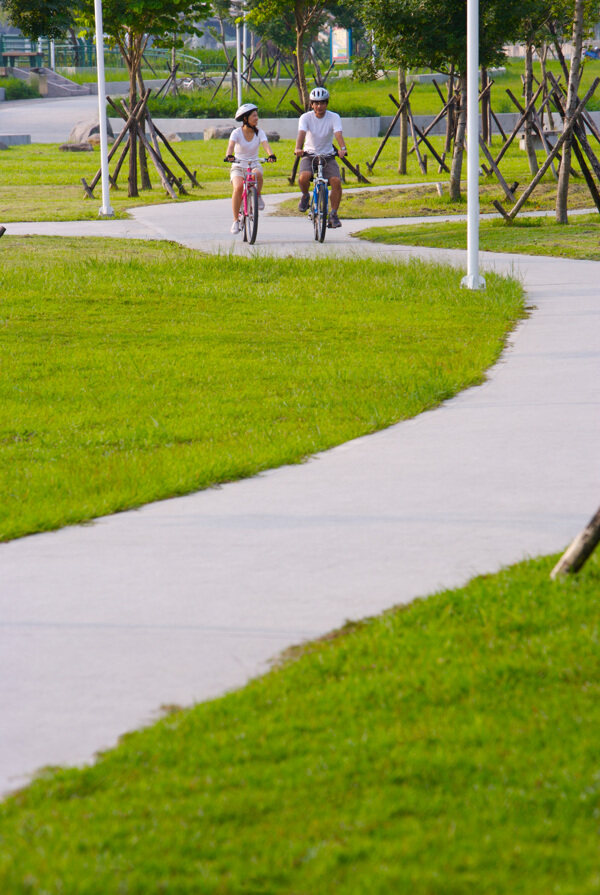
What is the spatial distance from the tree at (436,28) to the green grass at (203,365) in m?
8.90

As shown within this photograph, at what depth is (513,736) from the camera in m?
3.22

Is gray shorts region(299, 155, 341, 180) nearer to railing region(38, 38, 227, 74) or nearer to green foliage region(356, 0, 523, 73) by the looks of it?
green foliage region(356, 0, 523, 73)

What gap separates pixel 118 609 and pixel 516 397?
3.76 metres

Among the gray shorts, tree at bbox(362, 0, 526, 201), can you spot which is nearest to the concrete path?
the gray shorts

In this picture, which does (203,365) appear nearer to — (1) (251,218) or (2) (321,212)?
(1) (251,218)

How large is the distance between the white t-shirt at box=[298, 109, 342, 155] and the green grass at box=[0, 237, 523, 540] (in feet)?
8.99

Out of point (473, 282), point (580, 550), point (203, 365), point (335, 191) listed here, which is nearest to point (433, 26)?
point (335, 191)

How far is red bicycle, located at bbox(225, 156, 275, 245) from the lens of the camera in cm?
1583

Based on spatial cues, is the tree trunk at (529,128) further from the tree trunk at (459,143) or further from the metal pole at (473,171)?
the metal pole at (473,171)

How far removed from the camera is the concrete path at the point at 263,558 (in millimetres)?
→ 3590

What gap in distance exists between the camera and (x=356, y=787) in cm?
299

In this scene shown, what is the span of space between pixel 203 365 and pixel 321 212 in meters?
8.35

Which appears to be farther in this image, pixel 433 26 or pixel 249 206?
pixel 433 26

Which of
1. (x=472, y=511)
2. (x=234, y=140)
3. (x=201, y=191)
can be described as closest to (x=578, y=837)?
(x=472, y=511)
